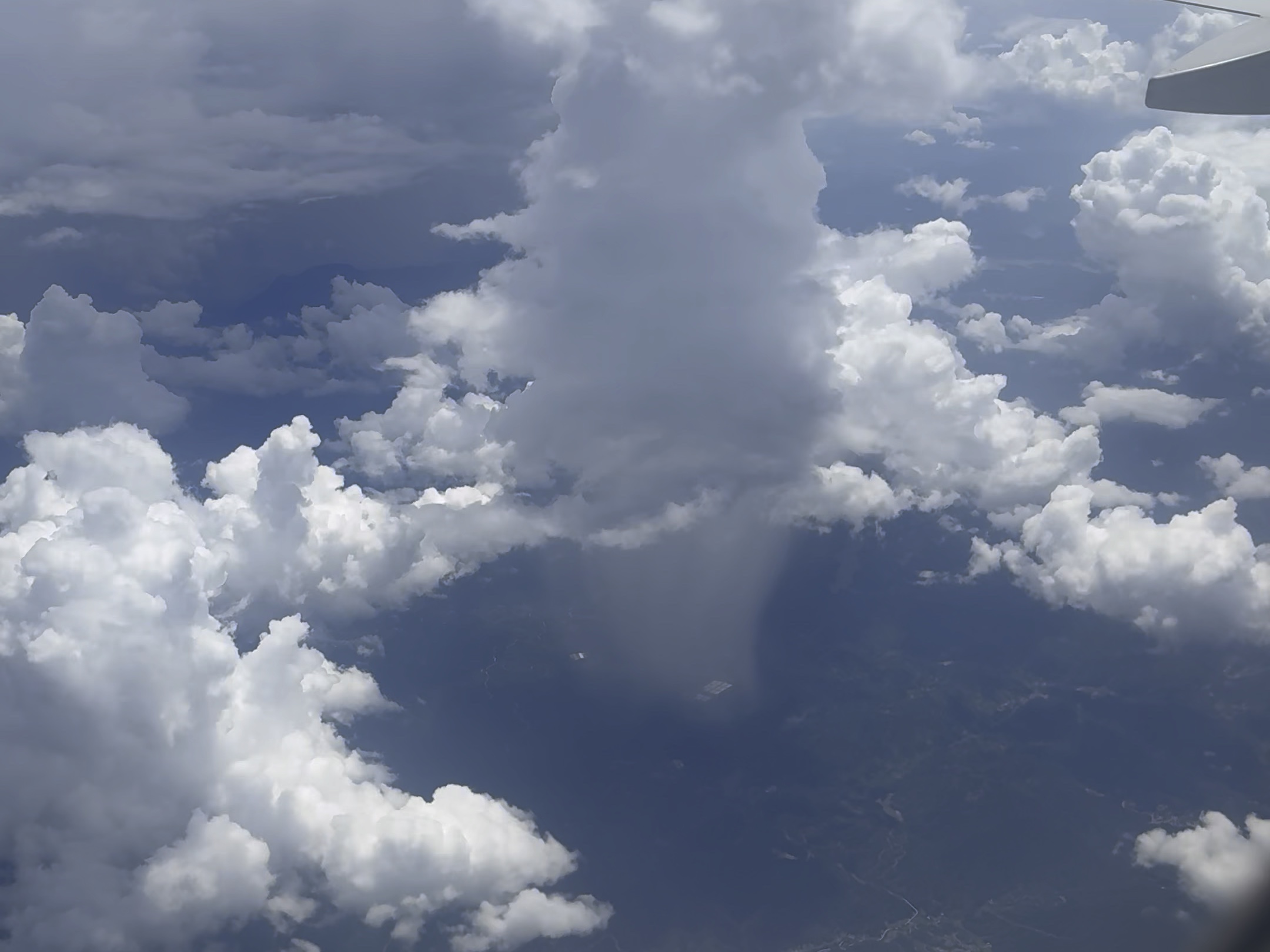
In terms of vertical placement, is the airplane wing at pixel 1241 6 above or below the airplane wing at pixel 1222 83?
above

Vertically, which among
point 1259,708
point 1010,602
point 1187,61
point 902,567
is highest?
point 902,567

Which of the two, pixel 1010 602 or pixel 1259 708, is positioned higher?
pixel 1010 602

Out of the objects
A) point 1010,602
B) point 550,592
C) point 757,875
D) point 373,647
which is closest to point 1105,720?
point 1010,602

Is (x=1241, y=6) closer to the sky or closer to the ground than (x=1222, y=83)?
closer to the sky

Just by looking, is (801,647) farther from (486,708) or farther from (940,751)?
(486,708)

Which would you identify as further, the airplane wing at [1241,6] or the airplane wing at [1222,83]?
the airplane wing at [1241,6]

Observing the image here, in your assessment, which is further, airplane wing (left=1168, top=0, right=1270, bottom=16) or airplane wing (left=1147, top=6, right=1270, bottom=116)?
airplane wing (left=1168, top=0, right=1270, bottom=16)

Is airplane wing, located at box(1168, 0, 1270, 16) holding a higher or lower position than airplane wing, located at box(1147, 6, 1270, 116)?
higher

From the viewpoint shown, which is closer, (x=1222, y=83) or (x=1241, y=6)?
(x=1222, y=83)
